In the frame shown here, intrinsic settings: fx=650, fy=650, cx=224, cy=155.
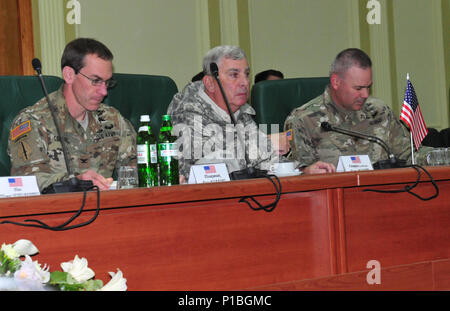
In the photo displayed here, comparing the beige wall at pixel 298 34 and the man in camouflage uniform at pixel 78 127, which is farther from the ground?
the beige wall at pixel 298 34

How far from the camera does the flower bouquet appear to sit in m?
0.79

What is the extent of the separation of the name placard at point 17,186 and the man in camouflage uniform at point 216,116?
0.85 meters

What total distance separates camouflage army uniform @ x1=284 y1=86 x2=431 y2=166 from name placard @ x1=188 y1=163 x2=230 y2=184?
83 cm

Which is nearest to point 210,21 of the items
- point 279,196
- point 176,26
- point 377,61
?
point 176,26

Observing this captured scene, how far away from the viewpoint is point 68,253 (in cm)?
142

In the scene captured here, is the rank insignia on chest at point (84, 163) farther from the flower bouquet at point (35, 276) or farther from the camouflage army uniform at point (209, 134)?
the flower bouquet at point (35, 276)

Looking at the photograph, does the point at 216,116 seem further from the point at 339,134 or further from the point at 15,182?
the point at 15,182

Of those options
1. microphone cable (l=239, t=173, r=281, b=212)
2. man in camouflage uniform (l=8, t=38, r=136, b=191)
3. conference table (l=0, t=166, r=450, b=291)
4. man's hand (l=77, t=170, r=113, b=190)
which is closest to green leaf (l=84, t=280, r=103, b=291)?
conference table (l=0, t=166, r=450, b=291)

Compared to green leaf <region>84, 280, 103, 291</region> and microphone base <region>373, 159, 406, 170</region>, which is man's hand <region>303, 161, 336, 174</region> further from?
green leaf <region>84, 280, 103, 291</region>

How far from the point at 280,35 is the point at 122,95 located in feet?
5.99

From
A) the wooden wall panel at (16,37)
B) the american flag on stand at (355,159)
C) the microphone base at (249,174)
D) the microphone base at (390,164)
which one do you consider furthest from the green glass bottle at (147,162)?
the wooden wall panel at (16,37)

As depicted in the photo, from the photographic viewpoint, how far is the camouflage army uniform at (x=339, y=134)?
276 centimetres

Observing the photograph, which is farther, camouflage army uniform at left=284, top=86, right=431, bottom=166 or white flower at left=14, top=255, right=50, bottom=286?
camouflage army uniform at left=284, top=86, right=431, bottom=166
